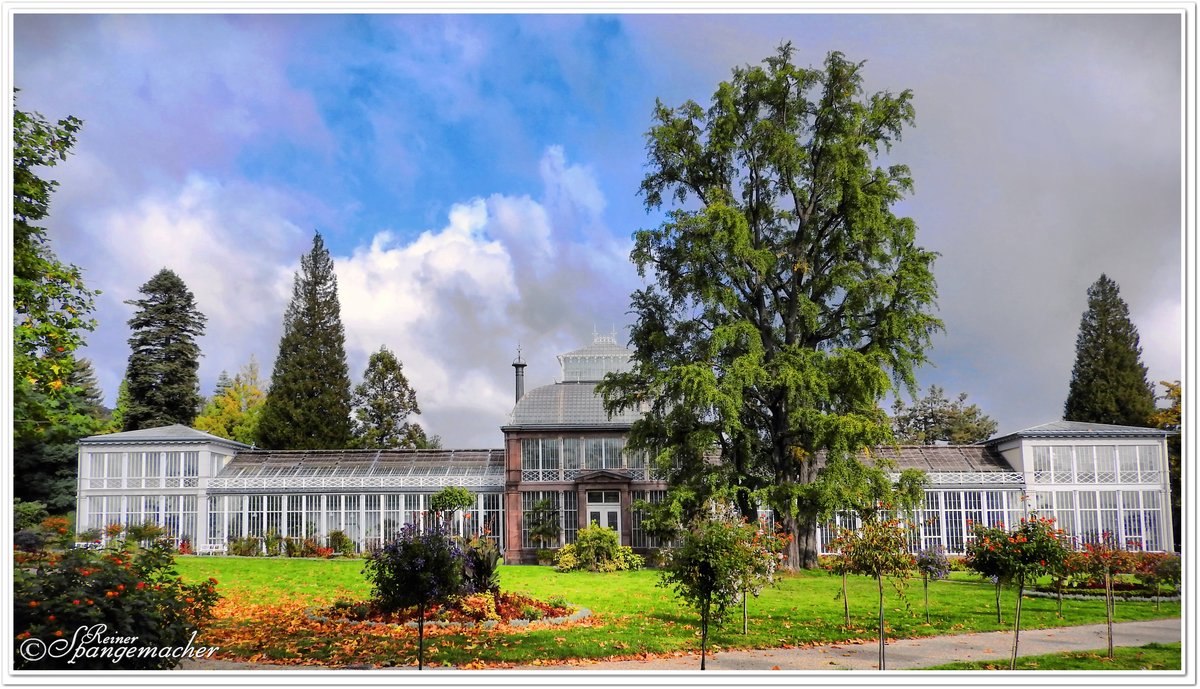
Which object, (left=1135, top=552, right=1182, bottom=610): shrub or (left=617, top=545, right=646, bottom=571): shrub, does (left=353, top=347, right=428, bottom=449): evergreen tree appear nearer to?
(left=617, top=545, right=646, bottom=571): shrub

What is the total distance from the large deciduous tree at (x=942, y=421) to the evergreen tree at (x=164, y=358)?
28392 mm

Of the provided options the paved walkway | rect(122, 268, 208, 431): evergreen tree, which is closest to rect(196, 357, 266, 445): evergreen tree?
rect(122, 268, 208, 431): evergreen tree

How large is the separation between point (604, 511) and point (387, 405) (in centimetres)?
1380

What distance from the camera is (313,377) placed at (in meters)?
34.9

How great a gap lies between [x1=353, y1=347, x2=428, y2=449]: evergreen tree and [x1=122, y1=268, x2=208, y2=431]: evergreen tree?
6.31 metres

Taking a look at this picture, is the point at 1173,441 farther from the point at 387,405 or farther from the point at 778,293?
the point at 387,405

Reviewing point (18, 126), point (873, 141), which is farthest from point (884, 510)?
point (18, 126)

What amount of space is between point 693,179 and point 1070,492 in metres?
15.0

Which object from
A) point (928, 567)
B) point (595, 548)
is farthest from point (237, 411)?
point (928, 567)

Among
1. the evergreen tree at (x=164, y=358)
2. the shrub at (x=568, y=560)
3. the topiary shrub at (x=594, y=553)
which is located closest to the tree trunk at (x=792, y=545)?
the topiary shrub at (x=594, y=553)

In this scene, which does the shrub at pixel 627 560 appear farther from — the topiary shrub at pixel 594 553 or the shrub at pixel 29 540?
the shrub at pixel 29 540

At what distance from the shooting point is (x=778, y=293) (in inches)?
837

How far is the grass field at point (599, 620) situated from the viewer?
1112cm
